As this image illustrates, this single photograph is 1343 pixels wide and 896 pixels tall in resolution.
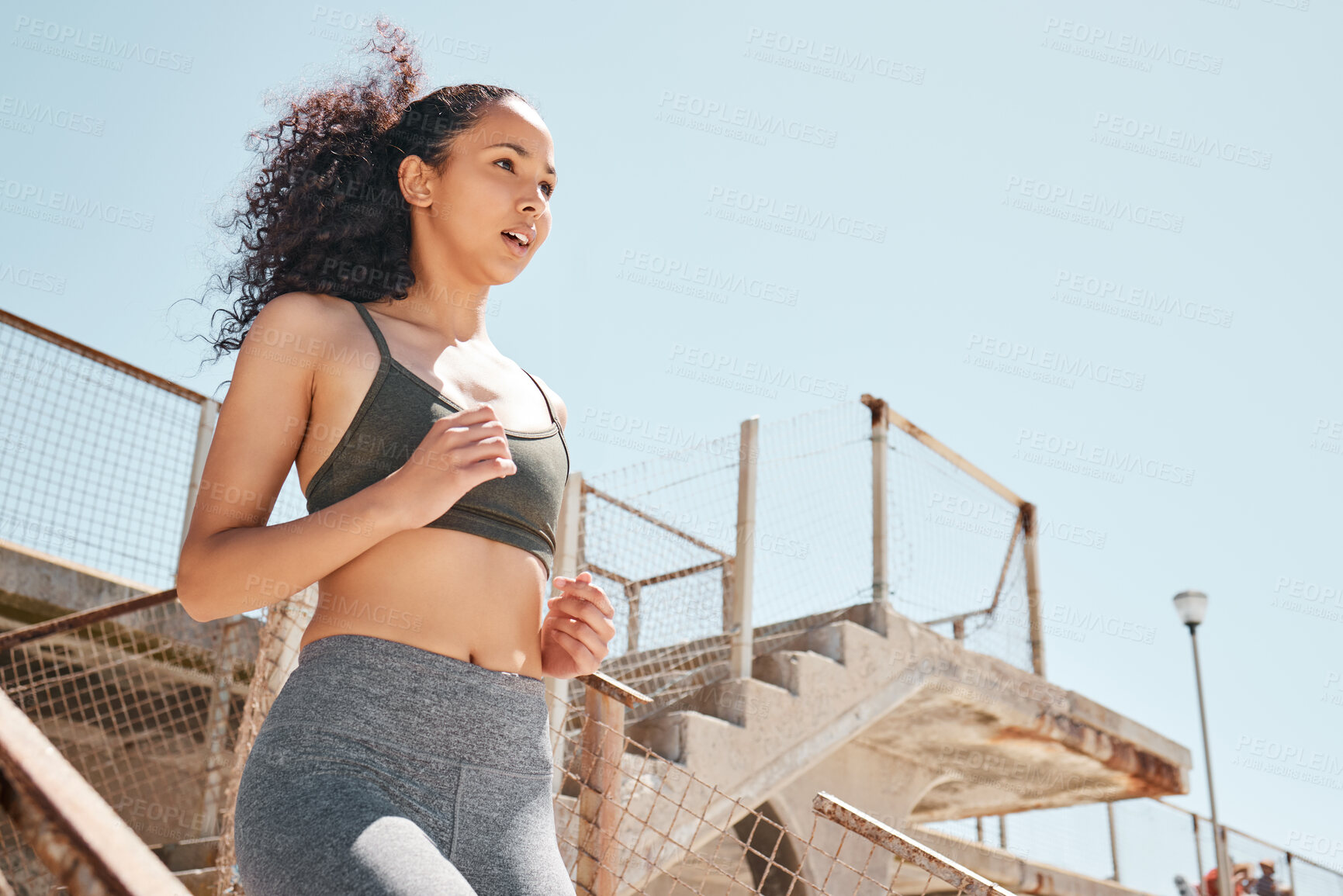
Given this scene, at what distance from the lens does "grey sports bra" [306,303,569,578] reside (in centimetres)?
141

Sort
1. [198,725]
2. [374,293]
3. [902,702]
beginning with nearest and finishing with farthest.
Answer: [374,293] < [902,702] < [198,725]

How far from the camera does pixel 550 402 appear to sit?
5.67ft

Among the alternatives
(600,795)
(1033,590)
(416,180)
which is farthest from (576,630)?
(1033,590)

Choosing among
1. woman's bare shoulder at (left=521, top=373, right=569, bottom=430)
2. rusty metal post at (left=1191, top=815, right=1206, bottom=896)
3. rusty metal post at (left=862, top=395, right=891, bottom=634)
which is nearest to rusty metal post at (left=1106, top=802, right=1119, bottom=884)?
rusty metal post at (left=1191, top=815, right=1206, bottom=896)

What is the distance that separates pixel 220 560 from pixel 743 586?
4.00 metres

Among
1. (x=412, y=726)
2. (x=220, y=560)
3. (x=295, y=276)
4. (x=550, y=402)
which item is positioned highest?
(x=295, y=276)

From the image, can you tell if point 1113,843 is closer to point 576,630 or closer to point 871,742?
point 871,742

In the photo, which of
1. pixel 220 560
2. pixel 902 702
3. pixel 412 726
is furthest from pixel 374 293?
pixel 902 702

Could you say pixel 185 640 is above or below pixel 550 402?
above

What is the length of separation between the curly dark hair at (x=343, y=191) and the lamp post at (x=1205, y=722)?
36.8 ft

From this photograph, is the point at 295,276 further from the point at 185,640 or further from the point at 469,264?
the point at 185,640

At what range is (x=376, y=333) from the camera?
1.49 meters

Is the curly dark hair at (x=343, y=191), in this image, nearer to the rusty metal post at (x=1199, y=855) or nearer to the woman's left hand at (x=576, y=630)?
the woman's left hand at (x=576, y=630)

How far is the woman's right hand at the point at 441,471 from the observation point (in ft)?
4.15
